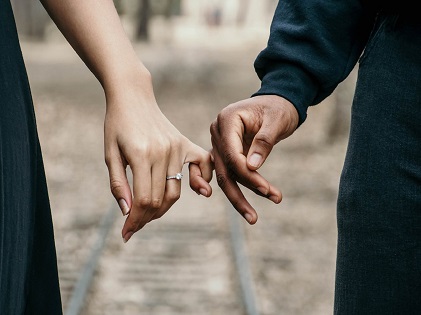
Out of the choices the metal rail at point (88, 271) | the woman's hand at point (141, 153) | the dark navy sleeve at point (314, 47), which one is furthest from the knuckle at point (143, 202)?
the metal rail at point (88, 271)

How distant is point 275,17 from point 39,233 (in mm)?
1000

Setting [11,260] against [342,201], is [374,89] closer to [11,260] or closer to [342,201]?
[342,201]

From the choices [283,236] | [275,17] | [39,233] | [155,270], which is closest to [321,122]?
[283,236]

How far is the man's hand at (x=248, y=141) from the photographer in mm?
1770

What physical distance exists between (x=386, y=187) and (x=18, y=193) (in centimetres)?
81

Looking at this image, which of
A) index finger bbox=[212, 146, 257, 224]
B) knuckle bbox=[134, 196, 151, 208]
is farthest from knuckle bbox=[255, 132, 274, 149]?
knuckle bbox=[134, 196, 151, 208]

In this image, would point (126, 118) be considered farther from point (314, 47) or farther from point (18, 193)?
point (314, 47)

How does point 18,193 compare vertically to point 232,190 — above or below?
above

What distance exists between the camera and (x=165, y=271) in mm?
5031

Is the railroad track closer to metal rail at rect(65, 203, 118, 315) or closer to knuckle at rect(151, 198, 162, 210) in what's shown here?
metal rail at rect(65, 203, 118, 315)

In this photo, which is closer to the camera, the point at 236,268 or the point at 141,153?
the point at 141,153

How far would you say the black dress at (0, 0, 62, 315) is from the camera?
1174 mm

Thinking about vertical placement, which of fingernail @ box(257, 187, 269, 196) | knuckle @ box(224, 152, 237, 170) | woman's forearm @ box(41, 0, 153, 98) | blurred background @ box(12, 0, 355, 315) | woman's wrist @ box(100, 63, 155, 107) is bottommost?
blurred background @ box(12, 0, 355, 315)

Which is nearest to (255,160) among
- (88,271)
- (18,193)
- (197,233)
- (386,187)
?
(386,187)
